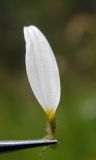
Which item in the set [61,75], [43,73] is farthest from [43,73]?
[61,75]

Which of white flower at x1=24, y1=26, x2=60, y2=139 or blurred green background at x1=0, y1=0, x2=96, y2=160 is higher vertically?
blurred green background at x1=0, y1=0, x2=96, y2=160

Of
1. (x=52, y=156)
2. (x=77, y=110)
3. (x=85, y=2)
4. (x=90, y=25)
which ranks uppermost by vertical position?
(x=85, y=2)

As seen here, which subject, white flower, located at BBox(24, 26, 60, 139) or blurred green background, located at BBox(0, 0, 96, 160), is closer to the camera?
white flower, located at BBox(24, 26, 60, 139)

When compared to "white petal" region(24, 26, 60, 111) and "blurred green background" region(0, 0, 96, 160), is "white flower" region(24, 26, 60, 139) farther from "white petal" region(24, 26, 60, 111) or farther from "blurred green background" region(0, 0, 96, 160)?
"blurred green background" region(0, 0, 96, 160)

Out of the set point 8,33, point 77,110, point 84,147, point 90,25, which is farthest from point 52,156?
point 8,33

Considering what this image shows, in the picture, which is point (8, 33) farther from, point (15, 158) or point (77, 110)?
point (15, 158)

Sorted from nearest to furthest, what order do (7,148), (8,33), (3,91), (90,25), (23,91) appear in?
(7,148)
(3,91)
(23,91)
(90,25)
(8,33)

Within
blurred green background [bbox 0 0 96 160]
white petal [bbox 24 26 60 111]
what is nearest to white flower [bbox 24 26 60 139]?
white petal [bbox 24 26 60 111]

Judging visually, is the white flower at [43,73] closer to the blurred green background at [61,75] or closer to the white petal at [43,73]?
the white petal at [43,73]
